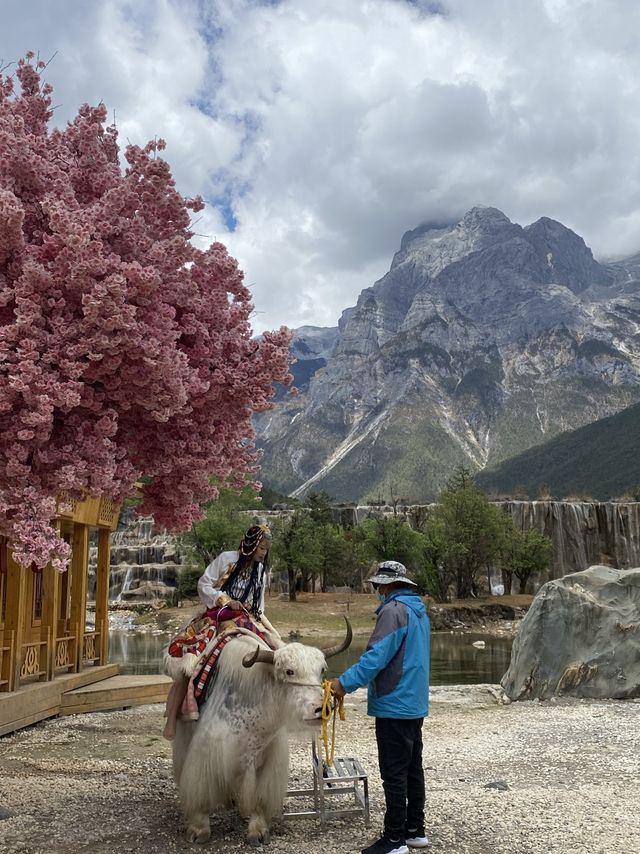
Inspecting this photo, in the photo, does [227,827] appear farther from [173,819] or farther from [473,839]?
[473,839]

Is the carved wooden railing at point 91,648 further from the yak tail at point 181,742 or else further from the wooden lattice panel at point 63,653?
the yak tail at point 181,742

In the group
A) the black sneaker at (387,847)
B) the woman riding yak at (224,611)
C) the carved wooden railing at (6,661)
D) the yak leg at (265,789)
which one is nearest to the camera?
the black sneaker at (387,847)

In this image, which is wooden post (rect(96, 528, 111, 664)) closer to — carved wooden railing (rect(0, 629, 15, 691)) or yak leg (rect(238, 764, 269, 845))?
carved wooden railing (rect(0, 629, 15, 691))

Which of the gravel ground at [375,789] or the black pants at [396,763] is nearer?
the black pants at [396,763]

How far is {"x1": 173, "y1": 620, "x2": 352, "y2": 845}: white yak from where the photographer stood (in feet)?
16.9

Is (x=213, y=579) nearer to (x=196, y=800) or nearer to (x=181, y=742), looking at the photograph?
(x=181, y=742)

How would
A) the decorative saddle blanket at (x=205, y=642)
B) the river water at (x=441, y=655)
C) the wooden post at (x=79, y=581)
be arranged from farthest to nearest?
1. the river water at (x=441, y=655)
2. the wooden post at (x=79, y=581)
3. the decorative saddle blanket at (x=205, y=642)

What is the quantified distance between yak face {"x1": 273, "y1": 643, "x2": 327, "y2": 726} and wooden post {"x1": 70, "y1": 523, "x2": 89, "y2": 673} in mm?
8658

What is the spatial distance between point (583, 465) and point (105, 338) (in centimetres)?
11249

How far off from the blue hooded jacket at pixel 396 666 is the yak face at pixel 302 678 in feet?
0.82

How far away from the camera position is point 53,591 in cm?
1177

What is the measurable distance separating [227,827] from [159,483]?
2785mm

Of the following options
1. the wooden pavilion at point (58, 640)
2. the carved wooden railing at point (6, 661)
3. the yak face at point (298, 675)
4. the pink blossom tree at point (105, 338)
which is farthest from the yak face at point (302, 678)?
the carved wooden railing at point (6, 661)

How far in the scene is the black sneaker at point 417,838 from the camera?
512 centimetres
